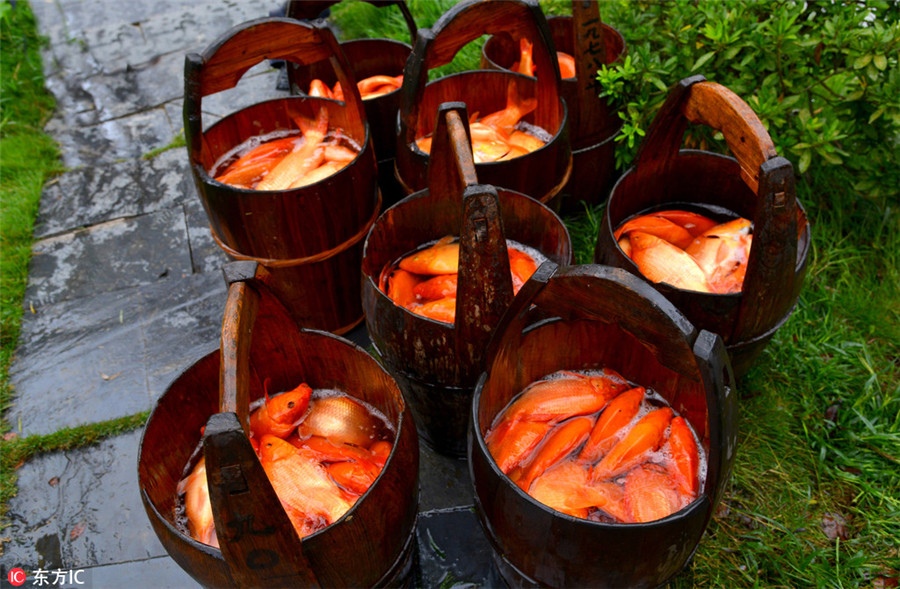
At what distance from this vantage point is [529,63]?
400 cm

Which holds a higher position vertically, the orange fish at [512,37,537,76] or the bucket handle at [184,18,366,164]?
the bucket handle at [184,18,366,164]

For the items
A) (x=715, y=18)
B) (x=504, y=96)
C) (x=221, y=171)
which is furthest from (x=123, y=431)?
(x=715, y=18)

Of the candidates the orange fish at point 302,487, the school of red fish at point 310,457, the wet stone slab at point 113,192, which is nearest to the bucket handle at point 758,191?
the school of red fish at point 310,457

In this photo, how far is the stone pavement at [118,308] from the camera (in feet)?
8.84

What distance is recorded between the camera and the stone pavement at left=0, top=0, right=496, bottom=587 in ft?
8.84

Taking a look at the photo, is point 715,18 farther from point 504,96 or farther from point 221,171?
point 221,171

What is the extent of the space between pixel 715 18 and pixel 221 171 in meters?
2.65

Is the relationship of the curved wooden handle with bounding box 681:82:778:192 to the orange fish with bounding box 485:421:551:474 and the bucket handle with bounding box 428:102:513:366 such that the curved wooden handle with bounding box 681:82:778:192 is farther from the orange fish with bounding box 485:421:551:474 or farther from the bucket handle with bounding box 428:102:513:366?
the orange fish with bounding box 485:421:551:474

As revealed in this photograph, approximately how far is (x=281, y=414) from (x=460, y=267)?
841 mm

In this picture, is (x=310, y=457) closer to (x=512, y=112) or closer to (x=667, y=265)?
(x=667, y=265)

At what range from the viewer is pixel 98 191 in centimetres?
461

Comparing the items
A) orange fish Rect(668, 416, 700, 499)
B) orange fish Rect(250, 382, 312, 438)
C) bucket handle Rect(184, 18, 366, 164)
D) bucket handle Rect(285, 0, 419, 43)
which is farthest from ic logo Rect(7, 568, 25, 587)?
bucket handle Rect(285, 0, 419, 43)

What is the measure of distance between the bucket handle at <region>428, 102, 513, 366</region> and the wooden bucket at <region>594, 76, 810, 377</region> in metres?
0.63

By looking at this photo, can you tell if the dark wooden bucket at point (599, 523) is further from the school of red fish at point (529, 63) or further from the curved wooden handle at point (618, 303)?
the school of red fish at point (529, 63)
